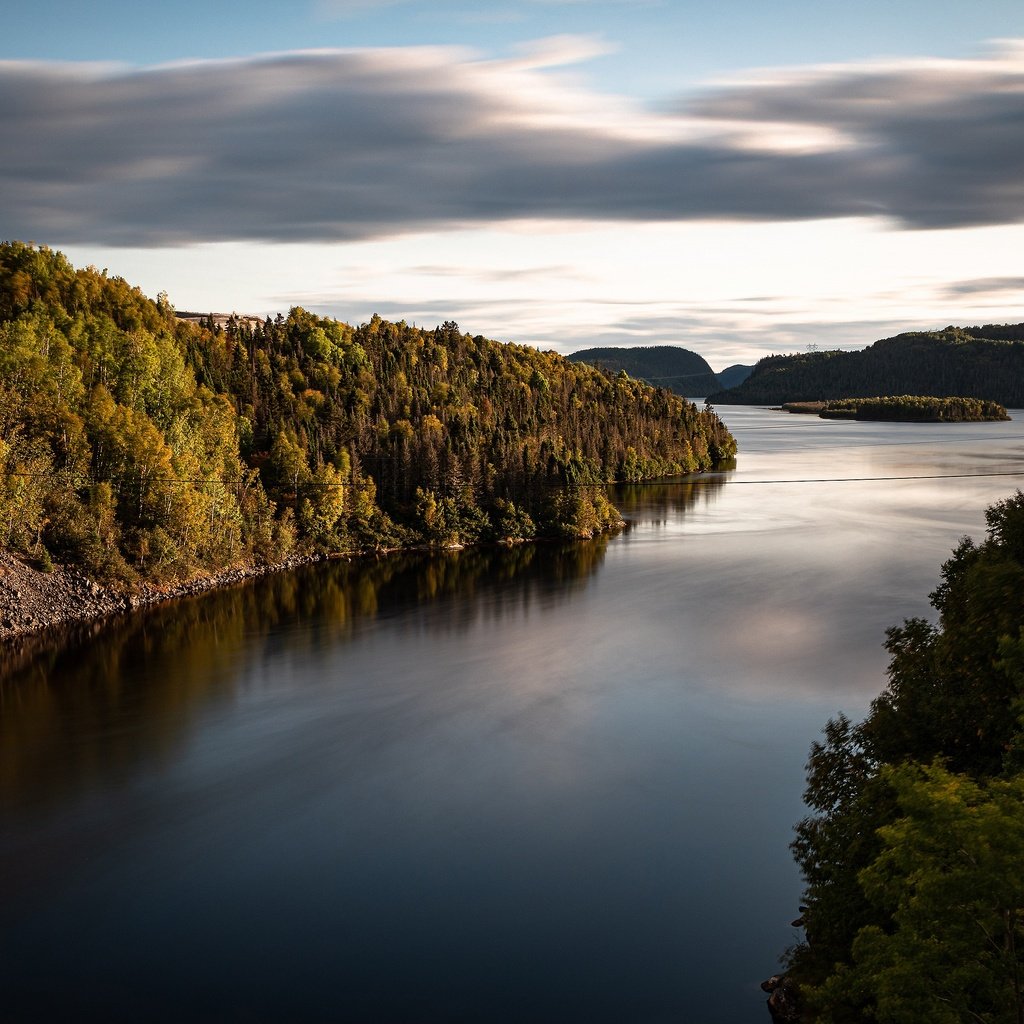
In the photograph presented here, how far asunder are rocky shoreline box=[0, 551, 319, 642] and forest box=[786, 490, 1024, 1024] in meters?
35.5

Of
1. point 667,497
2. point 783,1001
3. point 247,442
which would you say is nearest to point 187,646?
point 247,442

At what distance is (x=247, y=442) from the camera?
7406 cm

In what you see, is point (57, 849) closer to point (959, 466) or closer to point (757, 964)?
point (757, 964)

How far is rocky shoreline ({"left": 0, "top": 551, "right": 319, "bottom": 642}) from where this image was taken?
45219mm

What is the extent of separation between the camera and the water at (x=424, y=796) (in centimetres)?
2020

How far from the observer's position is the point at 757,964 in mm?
20594

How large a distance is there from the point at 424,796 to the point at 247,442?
164ft

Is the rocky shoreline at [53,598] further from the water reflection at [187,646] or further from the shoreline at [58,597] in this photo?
the water reflection at [187,646]

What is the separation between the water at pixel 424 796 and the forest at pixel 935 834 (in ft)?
11.8

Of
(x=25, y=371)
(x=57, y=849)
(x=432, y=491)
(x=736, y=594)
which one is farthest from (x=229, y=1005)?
(x=432, y=491)

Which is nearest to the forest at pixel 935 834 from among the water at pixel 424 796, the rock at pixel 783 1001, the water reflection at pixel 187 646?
the rock at pixel 783 1001

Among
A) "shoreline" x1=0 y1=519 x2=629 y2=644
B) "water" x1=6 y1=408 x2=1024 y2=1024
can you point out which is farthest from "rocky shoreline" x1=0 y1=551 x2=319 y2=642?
"water" x1=6 y1=408 x2=1024 y2=1024

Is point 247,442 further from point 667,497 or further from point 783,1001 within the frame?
point 783,1001

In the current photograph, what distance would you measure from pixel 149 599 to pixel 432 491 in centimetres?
2654
